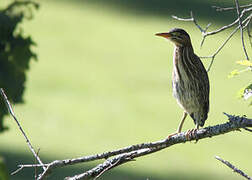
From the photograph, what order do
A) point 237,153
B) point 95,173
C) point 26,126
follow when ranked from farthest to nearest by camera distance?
1. point 26,126
2. point 237,153
3. point 95,173

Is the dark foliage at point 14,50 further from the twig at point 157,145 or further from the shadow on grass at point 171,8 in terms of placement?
the shadow on grass at point 171,8

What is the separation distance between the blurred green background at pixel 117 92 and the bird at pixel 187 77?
196 inches

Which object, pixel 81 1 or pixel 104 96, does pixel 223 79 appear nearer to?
pixel 104 96

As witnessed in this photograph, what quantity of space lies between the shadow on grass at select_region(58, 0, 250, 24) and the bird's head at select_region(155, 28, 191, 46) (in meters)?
11.1

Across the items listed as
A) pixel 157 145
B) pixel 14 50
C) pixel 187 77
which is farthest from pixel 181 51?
pixel 14 50

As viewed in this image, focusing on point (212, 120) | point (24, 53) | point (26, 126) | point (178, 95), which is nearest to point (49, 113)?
point (26, 126)

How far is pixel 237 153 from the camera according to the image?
10.5 meters

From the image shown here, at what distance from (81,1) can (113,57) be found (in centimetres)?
298

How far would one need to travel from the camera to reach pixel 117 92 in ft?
42.2

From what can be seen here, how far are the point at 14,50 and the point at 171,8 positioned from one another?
10444mm

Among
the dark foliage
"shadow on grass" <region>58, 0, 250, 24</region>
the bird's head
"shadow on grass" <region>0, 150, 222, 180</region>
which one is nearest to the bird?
the bird's head

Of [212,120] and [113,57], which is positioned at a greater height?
[113,57]

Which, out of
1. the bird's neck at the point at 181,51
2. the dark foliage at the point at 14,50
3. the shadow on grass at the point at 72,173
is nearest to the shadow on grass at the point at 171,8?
the shadow on grass at the point at 72,173

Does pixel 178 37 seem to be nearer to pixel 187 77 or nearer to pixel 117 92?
pixel 187 77
